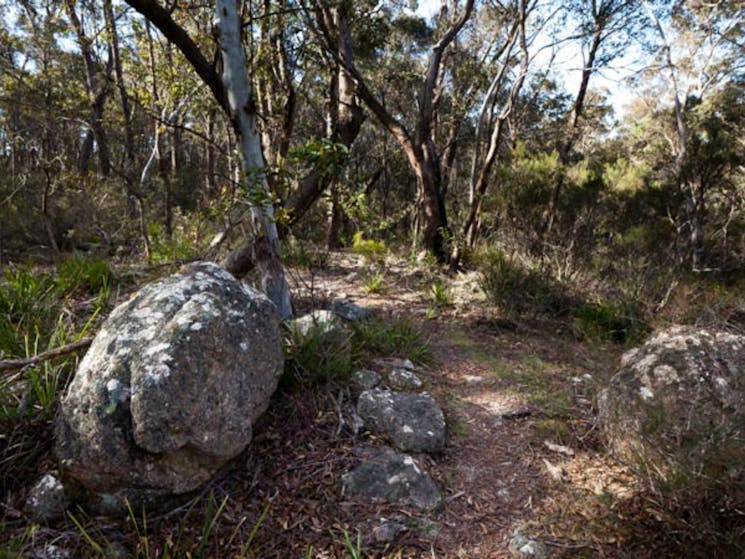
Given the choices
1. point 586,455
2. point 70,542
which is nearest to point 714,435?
point 586,455

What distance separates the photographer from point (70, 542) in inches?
73.7

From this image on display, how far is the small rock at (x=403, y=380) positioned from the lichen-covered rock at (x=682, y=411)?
1.31 m

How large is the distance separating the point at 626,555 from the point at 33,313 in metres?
4.08

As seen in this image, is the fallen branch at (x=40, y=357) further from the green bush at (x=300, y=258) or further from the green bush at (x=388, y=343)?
the green bush at (x=300, y=258)

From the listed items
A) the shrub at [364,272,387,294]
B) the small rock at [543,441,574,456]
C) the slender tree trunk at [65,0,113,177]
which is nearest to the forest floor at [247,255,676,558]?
the small rock at [543,441,574,456]

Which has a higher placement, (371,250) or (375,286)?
(371,250)

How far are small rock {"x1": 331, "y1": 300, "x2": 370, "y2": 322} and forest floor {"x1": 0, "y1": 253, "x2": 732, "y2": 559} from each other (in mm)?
1108

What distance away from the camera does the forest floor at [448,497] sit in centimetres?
190

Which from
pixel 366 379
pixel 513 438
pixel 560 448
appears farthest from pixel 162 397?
pixel 560 448

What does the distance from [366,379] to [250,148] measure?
1.99 meters

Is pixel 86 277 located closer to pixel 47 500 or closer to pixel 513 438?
pixel 47 500

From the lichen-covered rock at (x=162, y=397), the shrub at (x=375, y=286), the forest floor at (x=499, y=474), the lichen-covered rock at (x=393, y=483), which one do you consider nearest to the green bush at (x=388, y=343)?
the forest floor at (x=499, y=474)

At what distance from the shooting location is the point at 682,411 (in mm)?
2209

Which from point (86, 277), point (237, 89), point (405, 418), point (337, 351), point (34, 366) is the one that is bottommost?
point (405, 418)
